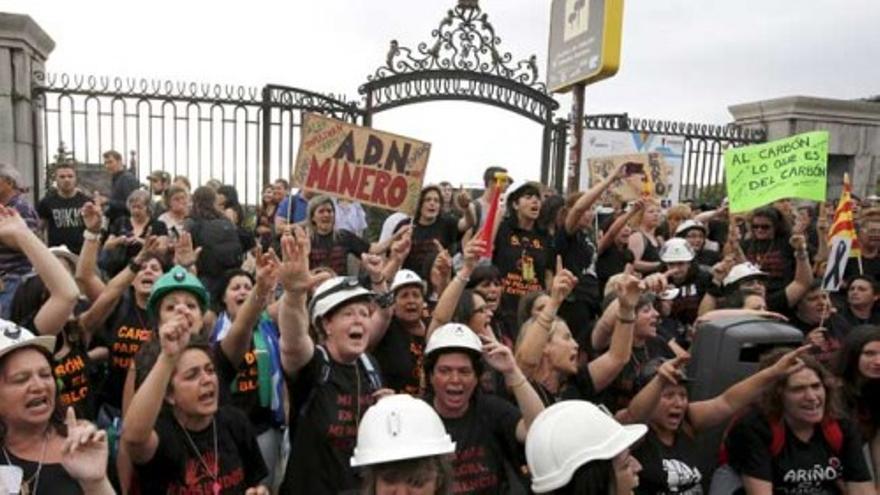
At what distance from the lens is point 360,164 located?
5.94m

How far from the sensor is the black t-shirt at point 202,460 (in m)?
2.86

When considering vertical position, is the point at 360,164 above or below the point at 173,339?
above

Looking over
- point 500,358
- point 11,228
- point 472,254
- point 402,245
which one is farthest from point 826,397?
point 11,228

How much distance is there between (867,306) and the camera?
5.71m

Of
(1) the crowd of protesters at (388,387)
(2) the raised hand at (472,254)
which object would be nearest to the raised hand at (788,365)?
(1) the crowd of protesters at (388,387)

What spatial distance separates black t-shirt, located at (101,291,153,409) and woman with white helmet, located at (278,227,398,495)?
1.18 m

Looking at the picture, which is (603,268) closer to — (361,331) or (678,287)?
(678,287)

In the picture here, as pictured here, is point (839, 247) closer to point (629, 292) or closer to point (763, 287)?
point (763, 287)

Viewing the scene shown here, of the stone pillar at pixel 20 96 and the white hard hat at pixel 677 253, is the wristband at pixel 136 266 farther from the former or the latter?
the stone pillar at pixel 20 96

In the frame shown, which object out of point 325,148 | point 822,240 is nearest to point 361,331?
point 325,148

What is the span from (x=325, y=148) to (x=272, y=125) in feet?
17.5

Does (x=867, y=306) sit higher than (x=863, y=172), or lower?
lower

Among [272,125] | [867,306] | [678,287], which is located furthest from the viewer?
[272,125]

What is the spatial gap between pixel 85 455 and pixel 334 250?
397 cm
